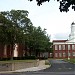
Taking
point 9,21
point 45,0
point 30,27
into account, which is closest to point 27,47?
point 30,27

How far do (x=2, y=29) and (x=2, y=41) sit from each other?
297 centimetres

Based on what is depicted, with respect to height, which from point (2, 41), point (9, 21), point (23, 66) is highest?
point (9, 21)

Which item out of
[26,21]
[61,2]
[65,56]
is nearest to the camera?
[61,2]

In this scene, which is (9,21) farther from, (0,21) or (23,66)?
(23,66)

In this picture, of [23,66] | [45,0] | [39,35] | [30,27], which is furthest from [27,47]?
[45,0]

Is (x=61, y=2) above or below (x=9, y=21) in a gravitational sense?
below

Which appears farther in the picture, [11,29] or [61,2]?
[11,29]

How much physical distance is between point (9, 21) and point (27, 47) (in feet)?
125

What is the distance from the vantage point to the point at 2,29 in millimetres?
79125

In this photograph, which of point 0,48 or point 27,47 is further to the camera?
point 27,47

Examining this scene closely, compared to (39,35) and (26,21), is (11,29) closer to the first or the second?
(26,21)

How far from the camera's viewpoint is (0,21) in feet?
259

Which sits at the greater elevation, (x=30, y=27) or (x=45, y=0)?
(x=30, y=27)

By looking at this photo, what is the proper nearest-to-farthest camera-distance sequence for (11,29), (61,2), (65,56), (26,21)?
(61,2) < (11,29) < (26,21) < (65,56)
